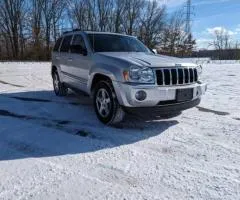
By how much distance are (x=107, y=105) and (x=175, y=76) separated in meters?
1.31

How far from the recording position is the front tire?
514cm

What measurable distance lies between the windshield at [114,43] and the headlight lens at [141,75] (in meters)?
1.52

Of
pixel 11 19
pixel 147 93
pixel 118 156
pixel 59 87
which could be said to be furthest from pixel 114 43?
pixel 11 19

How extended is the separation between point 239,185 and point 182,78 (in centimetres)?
238

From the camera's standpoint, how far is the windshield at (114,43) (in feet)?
20.5

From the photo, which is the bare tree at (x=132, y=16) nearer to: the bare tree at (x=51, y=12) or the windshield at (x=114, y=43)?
the bare tree at (x=51, y=12)

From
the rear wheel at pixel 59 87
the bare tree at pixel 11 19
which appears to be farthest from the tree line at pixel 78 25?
the rear wheel at pixel 59 87

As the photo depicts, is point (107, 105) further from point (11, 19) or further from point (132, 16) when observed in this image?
point (132, 16)

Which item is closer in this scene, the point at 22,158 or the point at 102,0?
the point at 22,158

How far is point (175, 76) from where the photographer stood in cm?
504

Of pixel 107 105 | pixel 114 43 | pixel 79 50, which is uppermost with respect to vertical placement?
pixel 114 43

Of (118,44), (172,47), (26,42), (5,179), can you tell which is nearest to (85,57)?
(118,44)

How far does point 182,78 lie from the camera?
517cm

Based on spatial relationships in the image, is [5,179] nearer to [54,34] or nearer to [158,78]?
[158,78]
